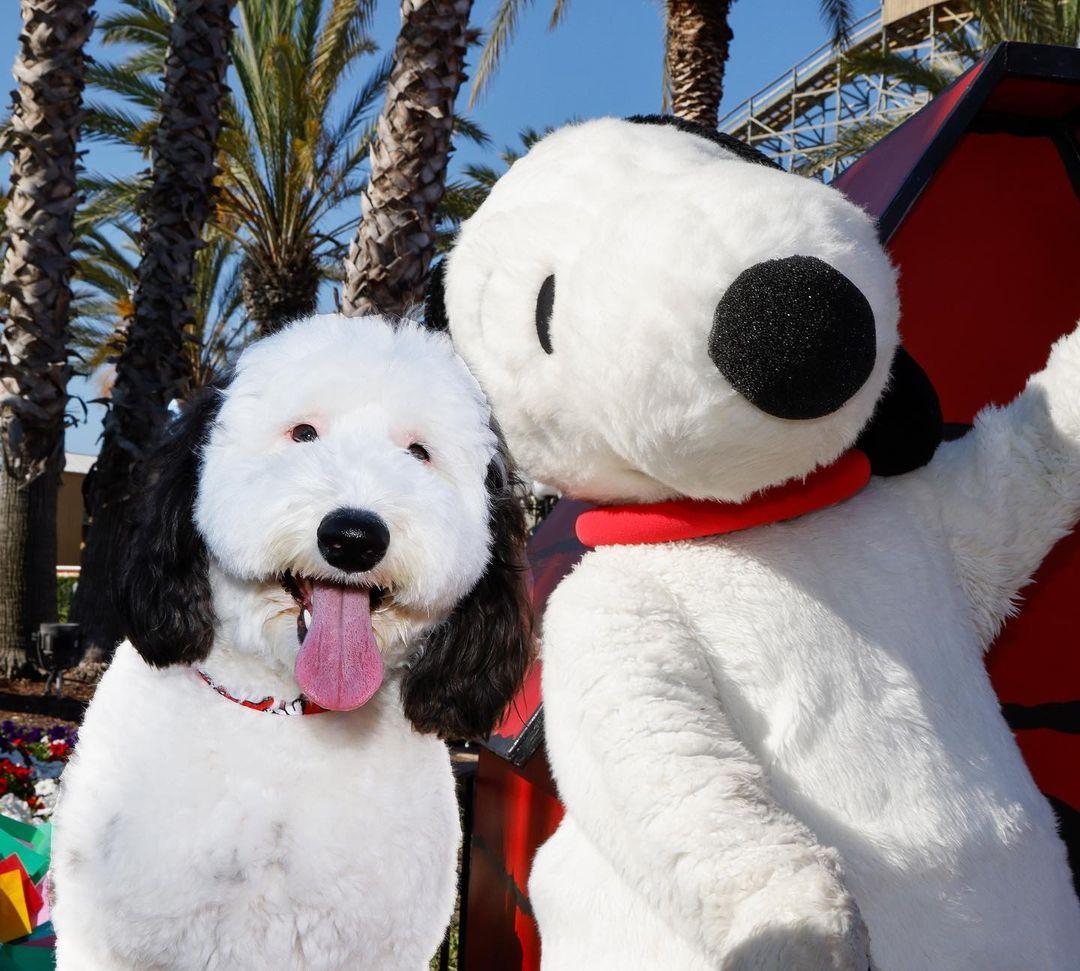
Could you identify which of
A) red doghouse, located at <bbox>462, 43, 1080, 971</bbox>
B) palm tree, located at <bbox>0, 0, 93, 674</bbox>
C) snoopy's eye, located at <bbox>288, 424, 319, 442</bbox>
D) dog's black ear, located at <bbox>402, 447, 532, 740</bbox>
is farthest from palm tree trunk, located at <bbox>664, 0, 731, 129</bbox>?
snoopy's eye, located at <bbox>288, 424, 319, 442</bbox>

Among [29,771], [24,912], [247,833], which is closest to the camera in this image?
[247,833]

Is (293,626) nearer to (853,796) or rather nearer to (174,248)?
(853,796)

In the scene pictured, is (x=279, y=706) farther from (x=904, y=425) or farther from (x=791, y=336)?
(x=904, y=425)

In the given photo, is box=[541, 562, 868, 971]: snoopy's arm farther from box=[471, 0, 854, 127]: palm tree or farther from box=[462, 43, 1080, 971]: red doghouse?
box=[471, 0, 854, 127]: palm tree

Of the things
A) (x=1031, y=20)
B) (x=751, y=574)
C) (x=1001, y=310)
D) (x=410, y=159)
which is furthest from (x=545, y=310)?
(x=1031, y=20)

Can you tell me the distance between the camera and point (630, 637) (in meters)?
1.55

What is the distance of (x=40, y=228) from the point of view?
7.56 m

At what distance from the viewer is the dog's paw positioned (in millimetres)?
1232

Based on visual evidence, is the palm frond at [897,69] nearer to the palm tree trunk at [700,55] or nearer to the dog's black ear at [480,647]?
the palm tree trunk at [700,55]

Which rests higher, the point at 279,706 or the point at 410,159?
the point at 410,159

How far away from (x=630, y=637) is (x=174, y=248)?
22.8ft

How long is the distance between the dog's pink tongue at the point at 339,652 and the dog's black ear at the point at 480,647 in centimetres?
19

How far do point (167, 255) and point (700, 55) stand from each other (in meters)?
6.35

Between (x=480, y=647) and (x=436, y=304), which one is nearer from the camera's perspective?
(x=480, y=647)
